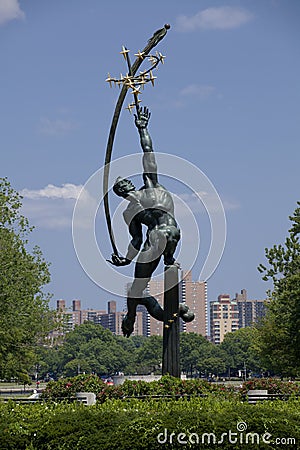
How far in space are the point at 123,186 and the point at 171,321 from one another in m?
3.21

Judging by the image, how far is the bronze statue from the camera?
17141 millimetres

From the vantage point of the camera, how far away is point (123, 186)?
57.6 ft

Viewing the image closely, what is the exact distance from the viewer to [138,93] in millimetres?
17656

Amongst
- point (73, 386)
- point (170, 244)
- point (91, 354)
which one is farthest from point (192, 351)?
point (73, 386)

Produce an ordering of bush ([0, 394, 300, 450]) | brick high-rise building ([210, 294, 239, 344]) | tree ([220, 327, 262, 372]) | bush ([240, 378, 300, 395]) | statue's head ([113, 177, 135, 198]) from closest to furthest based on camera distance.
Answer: bush ([0, 394, 300, 450])
bush ([240, 378, 300, 395])
statue's head ([113, 177, 135, 198])
tree ([220, 327, 262, 372])
brick high-rise building ([210, 294, 239, 344])

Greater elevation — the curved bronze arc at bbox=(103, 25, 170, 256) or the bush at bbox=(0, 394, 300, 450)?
the curved bronze arc at bbox=(103, 25, 170, 256)

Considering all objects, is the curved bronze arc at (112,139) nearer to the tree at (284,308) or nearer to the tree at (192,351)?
the tree at (284,308)

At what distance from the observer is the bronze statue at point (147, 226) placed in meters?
17.1

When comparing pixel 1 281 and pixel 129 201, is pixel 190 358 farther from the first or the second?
pixel 129 201

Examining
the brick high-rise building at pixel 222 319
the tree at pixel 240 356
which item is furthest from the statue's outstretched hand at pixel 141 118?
the brick high-rise building at pixel 222 319

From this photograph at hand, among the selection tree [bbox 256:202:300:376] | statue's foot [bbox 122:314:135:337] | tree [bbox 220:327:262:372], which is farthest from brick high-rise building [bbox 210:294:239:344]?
statue's foot [bbox 122:314:135:337]

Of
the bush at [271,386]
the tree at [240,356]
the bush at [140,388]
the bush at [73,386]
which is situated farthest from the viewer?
the tree at [240,356]

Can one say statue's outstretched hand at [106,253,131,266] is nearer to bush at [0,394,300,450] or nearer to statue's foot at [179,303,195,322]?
statue's foot at [179,303,195,322]

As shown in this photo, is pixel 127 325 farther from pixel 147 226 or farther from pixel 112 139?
pixel 112 139
